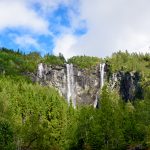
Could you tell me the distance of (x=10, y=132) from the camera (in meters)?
82.2

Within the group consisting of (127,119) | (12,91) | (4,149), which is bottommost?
(4,149)

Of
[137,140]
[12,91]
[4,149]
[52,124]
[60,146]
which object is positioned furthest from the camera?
[12,91]

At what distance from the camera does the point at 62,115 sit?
13288 cm

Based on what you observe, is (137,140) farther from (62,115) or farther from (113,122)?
(62,115)

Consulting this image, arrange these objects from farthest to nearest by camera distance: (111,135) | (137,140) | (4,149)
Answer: (137,140)
(111,135)
(4,149)

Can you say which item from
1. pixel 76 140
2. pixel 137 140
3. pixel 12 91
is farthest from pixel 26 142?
pixel 12 91

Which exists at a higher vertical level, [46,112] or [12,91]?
[12,91]

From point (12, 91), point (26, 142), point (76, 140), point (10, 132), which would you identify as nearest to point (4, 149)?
point (10, 132)

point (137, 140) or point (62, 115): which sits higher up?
point (62, 115)

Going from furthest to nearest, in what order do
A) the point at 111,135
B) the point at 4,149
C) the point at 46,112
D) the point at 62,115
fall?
the point at 46,112
the point at 62,115
the point at 111,135
the point at 4,149

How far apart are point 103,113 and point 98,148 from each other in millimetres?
8076

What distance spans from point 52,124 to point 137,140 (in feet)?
107

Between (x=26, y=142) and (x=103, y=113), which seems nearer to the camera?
(x=103, y=113)

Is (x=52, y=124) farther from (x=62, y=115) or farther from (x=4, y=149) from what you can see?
(x=4, y=149)
